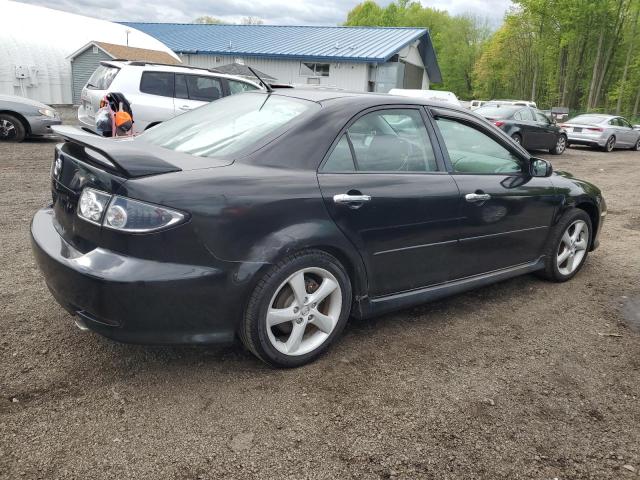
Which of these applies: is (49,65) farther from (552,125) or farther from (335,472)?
(335,472)

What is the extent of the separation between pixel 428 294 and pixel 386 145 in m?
1.01

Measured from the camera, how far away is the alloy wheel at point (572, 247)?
14.9 ft

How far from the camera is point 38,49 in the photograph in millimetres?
22125

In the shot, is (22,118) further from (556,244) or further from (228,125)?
(556,244)

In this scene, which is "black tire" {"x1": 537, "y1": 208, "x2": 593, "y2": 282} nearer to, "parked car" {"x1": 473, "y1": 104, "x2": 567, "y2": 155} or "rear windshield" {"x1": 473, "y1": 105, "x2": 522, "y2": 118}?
"parked car" {"x1": 473, "y1": 104, "x2": 567, "y2": 155}

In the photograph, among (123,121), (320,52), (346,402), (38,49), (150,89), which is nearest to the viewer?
(346,402)

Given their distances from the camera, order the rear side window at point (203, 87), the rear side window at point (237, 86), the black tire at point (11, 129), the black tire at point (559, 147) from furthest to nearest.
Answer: the black tire at point (559, 147) < the black tire at point (11, 129) < the rear side window at point (237, 86) < the rear side window at point (203, 87)

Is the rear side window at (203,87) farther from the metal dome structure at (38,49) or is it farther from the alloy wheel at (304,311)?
the metal dome structure at (38,49)

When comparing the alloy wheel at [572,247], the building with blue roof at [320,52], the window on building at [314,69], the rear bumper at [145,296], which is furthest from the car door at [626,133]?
the rear bumper at [145,296]

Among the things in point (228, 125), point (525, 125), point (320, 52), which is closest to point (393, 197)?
point (228, 125)

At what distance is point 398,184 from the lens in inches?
125

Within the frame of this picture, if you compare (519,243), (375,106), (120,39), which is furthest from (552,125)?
(120,39)

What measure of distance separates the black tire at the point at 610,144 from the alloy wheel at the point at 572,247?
16944 millimetres

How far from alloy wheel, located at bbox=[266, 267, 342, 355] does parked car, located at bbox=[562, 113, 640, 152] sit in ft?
61.8
